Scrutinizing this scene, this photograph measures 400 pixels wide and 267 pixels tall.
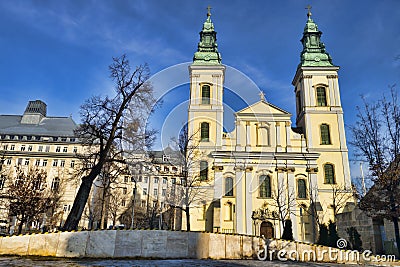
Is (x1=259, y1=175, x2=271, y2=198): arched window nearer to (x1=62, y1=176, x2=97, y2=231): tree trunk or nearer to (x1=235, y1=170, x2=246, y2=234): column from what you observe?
(x1=235, y1=170, x2=246, y2=234): column

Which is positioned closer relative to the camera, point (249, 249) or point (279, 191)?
point (249, 249)

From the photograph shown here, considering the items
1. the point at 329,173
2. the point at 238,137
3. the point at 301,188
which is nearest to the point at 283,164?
the point at 301,188

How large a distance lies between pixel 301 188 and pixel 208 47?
20921 millimetres

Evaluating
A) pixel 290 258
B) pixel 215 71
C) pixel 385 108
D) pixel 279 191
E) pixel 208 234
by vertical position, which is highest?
pixel 215 71

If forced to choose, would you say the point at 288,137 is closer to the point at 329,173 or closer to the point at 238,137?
the point at 238,137

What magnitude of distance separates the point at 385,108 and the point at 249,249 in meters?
13.4

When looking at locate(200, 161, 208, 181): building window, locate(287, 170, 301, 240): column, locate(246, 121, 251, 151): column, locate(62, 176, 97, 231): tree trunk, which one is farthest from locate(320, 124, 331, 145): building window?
locate(62, 176, 97, 231): tree trunk

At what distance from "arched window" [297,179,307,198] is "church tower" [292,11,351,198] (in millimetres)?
1604

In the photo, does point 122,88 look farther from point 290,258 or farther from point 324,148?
point 324,148

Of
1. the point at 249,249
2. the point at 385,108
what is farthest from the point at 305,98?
the point at 249,249

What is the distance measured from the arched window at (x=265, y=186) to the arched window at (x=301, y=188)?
3.29 metres

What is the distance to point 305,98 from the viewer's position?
132 ft

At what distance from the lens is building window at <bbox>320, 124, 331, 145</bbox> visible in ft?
125

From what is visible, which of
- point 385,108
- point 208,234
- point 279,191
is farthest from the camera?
point 279,191
